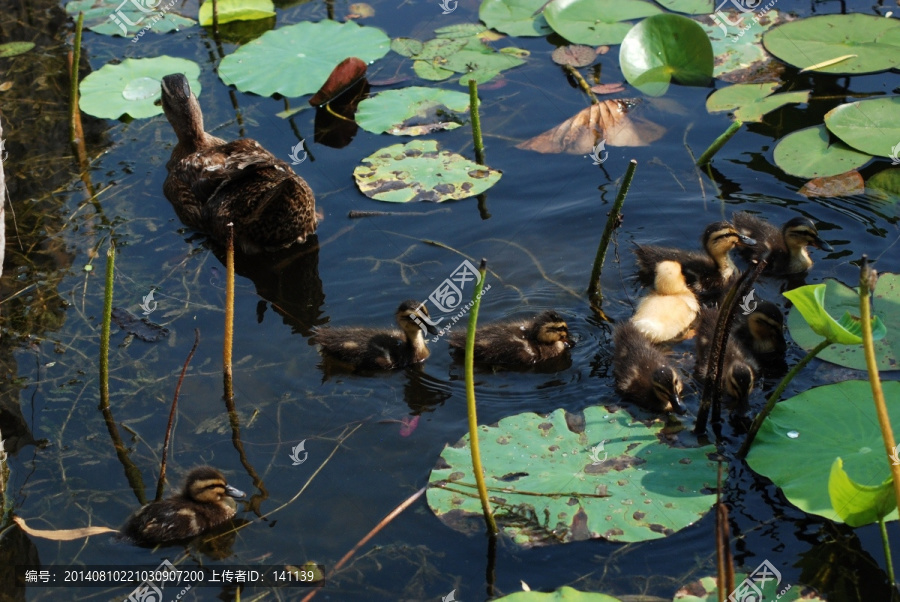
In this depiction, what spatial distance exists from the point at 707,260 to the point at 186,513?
11.5ft

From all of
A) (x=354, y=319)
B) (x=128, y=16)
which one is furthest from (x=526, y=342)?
(x=128, y=16)

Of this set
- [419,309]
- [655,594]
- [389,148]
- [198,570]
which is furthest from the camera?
[389,148]

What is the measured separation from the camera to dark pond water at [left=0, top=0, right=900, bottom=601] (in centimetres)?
438

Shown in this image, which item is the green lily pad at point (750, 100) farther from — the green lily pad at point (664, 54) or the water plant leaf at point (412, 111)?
the water plant leaf at point (412, 111)

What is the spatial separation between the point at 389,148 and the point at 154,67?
255 centimetres

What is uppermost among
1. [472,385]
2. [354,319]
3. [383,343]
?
[472,385]

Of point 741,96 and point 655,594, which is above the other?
point 741,96

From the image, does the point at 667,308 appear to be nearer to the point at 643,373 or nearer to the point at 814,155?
the point at 643,373

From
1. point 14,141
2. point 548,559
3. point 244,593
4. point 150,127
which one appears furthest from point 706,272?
point 14,141

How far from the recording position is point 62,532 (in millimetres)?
4652

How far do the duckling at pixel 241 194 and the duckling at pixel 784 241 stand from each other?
296 cm

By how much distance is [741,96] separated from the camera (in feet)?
24.6

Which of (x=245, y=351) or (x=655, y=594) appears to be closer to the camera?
(x=655, y=594)

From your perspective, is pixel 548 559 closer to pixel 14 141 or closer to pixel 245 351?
pixel 245 351
